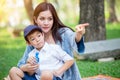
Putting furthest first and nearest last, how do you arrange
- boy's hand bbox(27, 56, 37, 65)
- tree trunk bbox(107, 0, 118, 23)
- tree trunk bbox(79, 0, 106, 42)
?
tree trunk bbox(107, 0, 118, 23)
tree trunk bbox(79, 0, 106, 42)
boy's hand bbox(27, 56, 37, 65)

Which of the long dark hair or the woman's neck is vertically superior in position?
the long dark hair

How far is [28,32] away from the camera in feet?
5.89

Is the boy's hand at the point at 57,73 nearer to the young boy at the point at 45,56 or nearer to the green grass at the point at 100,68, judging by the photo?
the young boy at the point at 45,56

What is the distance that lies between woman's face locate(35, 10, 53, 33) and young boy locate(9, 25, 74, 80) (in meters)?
0.05

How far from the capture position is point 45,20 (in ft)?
6.12

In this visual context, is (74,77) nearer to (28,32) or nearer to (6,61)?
(28,32)

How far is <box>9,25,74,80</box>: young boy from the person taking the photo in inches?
70.7

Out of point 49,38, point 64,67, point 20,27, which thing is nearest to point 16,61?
point 20,27

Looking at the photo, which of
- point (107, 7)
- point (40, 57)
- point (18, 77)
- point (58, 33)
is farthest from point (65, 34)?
point (107, 7)

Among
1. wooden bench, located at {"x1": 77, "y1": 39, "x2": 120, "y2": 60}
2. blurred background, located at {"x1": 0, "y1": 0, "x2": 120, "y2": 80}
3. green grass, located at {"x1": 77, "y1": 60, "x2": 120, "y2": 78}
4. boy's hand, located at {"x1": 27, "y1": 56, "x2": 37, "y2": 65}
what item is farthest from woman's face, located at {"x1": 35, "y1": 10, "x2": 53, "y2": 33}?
wooden bench, located at {"x1": 77, "y1": 39, "x2": 120, "y2": 60}

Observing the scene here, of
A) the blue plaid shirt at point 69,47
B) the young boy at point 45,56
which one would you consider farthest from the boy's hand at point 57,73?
the blue plaid shirt at point 69,47

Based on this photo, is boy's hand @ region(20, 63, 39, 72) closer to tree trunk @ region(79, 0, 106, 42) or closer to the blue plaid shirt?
the blue plaid shirt

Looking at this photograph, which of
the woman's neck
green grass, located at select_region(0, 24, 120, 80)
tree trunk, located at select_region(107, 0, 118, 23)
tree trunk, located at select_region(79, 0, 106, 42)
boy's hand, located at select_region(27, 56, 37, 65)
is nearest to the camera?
boy's hand, located at select_region(27, 56, 37, 65)

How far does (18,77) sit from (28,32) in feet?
0.75
